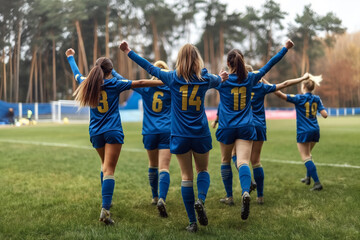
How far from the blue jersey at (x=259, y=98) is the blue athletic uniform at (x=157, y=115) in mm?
1243

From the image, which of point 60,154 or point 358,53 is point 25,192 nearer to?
point 60,154

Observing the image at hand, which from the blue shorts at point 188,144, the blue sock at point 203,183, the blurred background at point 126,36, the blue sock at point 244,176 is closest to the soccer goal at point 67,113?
the blurred background at point 126,36

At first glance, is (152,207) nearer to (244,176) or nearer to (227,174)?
(227,174)

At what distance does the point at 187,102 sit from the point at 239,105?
3.10 ft

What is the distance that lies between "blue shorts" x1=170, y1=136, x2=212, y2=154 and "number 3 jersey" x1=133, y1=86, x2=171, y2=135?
0.99m

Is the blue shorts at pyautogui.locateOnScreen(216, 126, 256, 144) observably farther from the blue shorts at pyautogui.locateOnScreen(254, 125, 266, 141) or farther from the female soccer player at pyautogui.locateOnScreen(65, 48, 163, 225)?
the female soccer player at pyautogui.locateOnScreen(65, 48, 163, 225)

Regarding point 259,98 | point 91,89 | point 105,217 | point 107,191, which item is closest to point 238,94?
point 259,98

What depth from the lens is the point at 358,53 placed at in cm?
6253

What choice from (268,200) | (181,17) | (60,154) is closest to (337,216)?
(268,200)

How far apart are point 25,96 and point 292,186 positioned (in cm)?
5368

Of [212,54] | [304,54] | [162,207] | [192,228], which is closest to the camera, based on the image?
[192,228]

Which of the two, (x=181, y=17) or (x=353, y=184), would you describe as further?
(x=181, y=17)

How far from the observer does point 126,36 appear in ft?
155

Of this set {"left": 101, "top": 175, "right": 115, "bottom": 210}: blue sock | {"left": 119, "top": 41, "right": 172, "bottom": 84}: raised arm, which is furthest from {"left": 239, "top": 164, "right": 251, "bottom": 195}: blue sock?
{"left": 101, "top": 175, "right": 115, "bottom": 210}: blue sock
